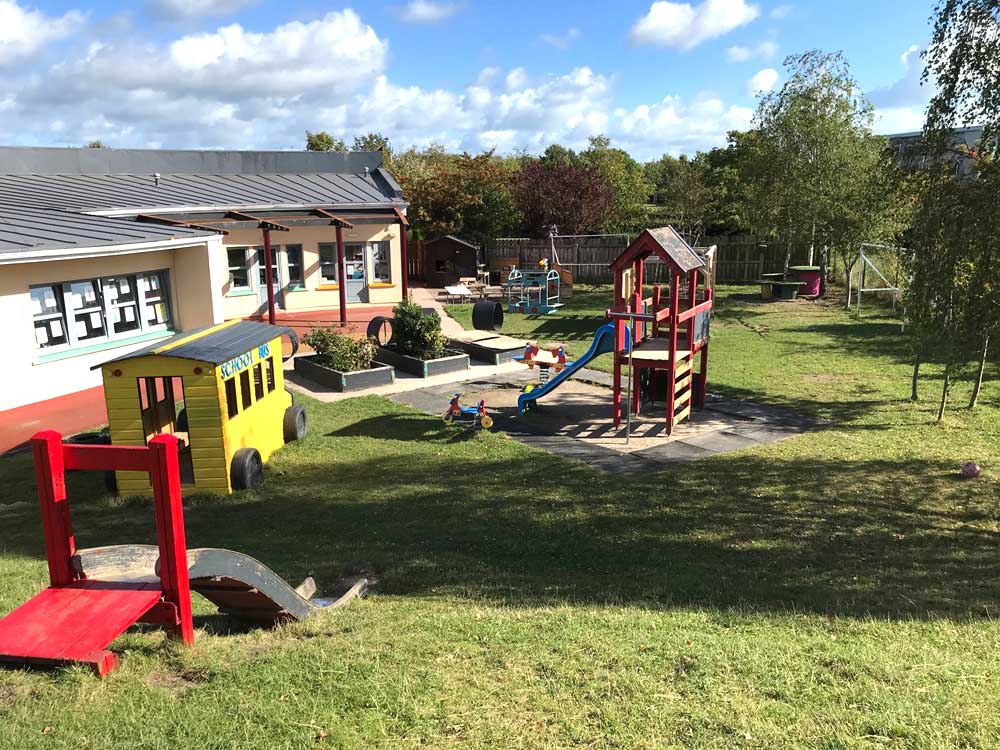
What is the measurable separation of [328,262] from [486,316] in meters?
6.85

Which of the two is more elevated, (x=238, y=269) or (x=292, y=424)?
(x=238, y=269)

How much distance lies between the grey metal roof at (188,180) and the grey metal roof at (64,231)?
2.68 meters

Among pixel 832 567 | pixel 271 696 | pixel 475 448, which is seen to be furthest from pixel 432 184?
pixel 271 696

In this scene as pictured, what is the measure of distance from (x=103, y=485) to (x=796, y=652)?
9.27 m

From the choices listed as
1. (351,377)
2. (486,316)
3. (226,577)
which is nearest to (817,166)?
(486,316)

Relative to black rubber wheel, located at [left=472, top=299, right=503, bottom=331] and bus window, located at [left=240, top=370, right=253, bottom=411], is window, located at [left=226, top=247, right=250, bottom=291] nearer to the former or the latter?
black rubber wheel, located at [left=472, top=299, right=503, bottom=331]

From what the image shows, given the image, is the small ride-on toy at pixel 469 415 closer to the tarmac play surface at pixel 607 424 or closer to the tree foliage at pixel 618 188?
the tarmac play surface at pixel 607 424

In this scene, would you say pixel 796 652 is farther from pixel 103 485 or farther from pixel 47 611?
pixel 103 485

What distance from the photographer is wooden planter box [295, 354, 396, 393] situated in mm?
15289

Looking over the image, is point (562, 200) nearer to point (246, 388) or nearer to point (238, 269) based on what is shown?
point (238, 269)

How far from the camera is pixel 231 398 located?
10.0 metres

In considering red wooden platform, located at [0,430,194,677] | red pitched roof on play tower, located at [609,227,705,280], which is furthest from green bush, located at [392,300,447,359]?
red wooden platform, located at [0,430,194,677]

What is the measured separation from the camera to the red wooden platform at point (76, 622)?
4207 millimetres

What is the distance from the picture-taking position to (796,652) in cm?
488
